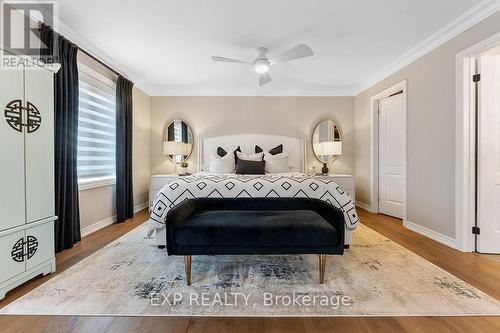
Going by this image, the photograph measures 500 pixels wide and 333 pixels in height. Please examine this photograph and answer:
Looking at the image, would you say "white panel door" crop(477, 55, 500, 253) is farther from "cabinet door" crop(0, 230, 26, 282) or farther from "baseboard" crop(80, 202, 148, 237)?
"baseboard" crop(80, 202, 148, 237)

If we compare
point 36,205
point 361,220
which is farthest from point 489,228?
point 36,205

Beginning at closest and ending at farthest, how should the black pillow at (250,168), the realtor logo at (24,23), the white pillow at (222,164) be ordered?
the realtor logo at (24,23) → the black pillow at (250,168) → the white pillow at (222,164)

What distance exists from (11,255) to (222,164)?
9.77 ft

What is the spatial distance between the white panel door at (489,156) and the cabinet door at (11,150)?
430cm

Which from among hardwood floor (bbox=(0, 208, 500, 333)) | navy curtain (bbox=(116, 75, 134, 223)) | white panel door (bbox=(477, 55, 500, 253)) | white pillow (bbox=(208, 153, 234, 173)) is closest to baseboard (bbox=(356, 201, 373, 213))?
white panel door (bbox=(477, 55, 500, 253))

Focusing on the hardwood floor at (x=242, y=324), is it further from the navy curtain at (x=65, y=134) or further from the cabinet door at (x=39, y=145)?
the navy curtain at (x=65, y=134)

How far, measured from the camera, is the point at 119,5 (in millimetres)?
2479

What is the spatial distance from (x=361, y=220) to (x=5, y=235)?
4.29m

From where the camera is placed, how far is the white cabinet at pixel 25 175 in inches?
71.7

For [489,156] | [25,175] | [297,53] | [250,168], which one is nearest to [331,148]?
[250,168]

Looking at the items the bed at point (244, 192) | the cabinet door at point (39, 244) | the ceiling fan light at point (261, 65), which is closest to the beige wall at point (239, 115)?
the ceiling fan light at point (261, 65)

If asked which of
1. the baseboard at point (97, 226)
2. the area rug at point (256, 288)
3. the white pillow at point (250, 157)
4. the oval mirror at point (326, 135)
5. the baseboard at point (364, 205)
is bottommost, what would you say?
the area rug at point (256, 288)

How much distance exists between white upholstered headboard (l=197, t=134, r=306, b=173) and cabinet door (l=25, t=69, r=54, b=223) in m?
3.13

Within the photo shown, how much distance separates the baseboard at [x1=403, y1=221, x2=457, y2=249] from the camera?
290 centimetres
